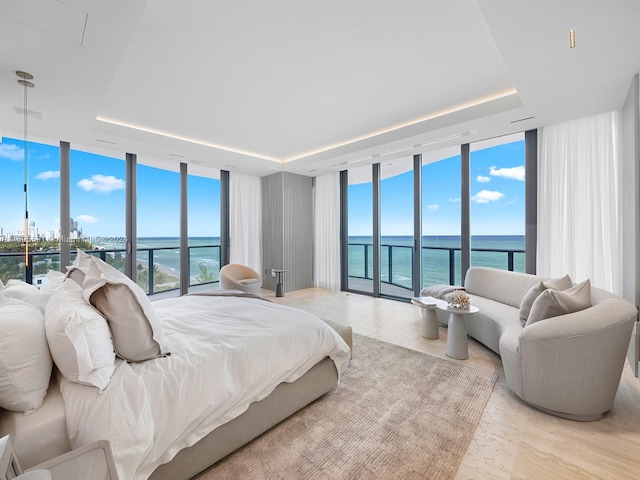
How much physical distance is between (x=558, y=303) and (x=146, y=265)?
633cm

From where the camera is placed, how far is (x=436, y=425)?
6.17ft

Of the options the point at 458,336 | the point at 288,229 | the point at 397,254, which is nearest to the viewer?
the point at 458,336

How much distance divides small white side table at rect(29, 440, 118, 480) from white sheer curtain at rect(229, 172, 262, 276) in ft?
17.6

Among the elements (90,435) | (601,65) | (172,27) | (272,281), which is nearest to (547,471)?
(90,435)

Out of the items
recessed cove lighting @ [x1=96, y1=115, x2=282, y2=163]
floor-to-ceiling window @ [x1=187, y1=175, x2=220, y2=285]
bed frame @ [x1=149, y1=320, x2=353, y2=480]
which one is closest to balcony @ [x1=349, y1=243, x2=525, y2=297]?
recessed cove lighting @ [x1=96, y1=115, x2=282, y2=163]

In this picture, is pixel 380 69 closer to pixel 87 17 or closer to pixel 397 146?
pixel 397 146

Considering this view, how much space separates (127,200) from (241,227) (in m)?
2.24

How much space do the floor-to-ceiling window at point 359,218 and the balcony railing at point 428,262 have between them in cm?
3

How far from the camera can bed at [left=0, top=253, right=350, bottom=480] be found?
1.14 meters

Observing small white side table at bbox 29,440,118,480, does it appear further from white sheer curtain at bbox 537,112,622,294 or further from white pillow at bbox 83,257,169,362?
white sheer curtain at bbox 537,112,622,294

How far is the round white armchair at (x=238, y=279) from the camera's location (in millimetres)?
4625

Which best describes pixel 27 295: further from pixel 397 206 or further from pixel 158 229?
pixel 397 206

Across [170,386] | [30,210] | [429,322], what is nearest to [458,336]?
[429,322]

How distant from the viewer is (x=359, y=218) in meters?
6.58
